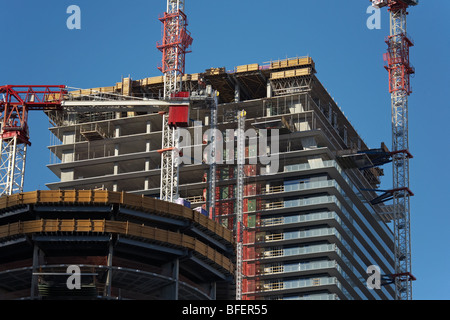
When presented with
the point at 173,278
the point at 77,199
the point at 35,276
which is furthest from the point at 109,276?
the point at 77,199

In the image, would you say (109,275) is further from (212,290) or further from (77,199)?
(212,290)

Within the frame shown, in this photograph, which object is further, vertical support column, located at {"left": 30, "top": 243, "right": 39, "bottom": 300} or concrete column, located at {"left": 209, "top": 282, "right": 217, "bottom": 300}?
concrete column, located at {"left": 209, "top": 282, "right": 217, "bottom": 300}

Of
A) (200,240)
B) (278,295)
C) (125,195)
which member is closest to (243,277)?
(278,295)

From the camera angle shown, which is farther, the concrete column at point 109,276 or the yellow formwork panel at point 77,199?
the yellow formwork panel at point 77,199

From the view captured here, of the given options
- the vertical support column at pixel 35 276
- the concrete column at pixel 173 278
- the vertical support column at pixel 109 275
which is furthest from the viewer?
the concrete column at pixel 173 278

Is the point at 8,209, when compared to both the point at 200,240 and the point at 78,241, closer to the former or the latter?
the point at 78,241

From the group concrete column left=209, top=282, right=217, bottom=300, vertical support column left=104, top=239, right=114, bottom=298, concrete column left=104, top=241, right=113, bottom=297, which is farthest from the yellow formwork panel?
concrete column left=209, top=282, right=217, bottom=300

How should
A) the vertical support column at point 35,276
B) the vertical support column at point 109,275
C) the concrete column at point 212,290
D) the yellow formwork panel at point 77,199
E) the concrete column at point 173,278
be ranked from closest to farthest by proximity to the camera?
the vertical support column at point 35,276
the vertical support column at point 109,275
the yellow formwork panel at point 77,199
the concrete column at point 173,278
the concrete column at point 212,290

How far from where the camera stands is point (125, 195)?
149m

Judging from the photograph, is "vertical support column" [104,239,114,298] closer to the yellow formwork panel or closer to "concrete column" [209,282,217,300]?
the yellow formwork panel

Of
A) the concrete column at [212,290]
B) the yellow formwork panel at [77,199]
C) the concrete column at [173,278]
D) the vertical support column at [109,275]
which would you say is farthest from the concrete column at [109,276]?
the concrete column at [212,290]

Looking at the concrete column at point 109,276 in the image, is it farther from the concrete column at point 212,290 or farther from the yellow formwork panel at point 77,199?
the concrete column at point 212,290
